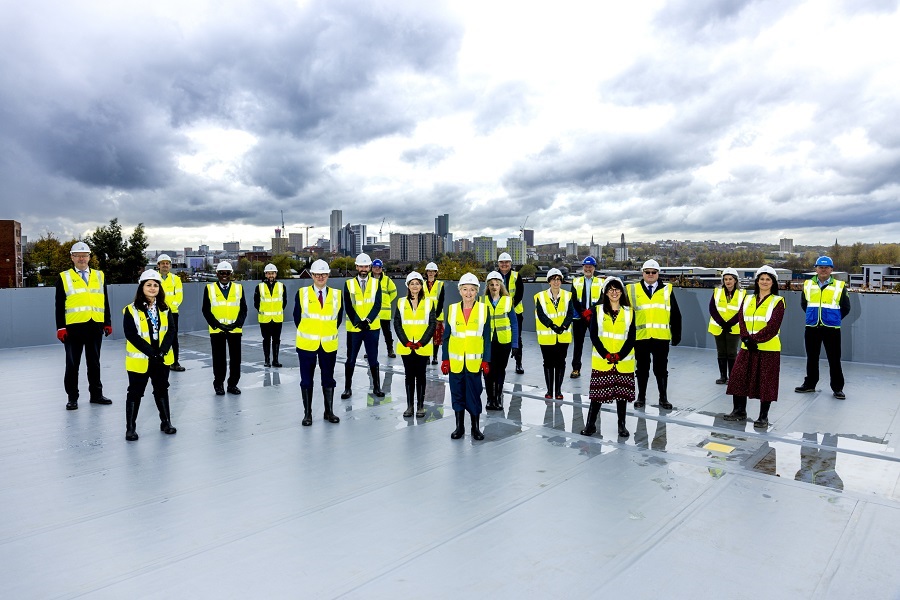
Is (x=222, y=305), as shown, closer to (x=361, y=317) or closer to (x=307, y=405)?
(x=361, y=317)

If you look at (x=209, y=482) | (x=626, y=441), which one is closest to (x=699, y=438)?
(x=626, y=441)

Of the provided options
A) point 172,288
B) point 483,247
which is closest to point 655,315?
point 172,288

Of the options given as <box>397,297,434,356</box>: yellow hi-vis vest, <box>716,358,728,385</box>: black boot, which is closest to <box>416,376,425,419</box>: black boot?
<box>397,297,434,356</box>: yellow hi-vis vest

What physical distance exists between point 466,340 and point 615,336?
5.00 ft

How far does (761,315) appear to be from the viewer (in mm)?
6121

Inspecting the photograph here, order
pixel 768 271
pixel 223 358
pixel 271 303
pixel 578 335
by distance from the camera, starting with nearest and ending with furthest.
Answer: pixel 768 271 → pixel 223 358 → pixel 578 335 → pixel 271 303

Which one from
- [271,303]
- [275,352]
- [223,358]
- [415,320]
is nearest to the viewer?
[415,320]

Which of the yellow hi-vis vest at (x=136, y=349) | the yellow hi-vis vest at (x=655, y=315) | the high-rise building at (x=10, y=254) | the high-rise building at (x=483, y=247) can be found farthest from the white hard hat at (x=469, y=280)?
the high-rise building at (x=10, y=254)

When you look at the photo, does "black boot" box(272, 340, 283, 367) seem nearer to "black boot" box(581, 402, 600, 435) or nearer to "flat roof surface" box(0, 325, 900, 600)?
"flat roof surface" box(0, 325, 900, 600)

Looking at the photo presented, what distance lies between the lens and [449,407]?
7027mm

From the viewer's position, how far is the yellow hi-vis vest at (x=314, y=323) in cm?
633

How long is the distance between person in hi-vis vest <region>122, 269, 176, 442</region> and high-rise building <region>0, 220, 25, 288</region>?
239 ft

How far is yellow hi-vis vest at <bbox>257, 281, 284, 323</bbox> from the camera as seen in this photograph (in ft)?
31.1

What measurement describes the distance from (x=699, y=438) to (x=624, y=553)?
277cm
